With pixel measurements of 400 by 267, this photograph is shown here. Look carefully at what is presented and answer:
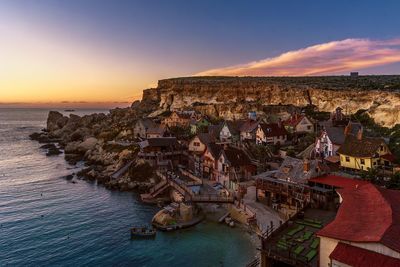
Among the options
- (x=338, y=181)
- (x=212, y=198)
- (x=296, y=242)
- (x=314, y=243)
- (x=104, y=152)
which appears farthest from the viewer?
(x=104, y=152)

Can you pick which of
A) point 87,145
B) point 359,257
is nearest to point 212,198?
point 359,257

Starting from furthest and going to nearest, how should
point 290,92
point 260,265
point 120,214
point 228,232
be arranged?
point 290,92 → point 120,214 → point 228,232 → point 260,265

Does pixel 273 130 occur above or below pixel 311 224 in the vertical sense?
above

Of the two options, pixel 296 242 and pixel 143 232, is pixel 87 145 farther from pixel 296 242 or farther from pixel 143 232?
pixel 296 242

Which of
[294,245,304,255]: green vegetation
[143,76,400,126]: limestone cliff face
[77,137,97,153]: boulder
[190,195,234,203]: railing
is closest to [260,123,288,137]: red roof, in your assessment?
[143,76,400,126]: limestone cliff face

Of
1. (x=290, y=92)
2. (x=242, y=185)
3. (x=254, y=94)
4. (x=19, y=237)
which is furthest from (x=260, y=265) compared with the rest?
(x=254, y=94)

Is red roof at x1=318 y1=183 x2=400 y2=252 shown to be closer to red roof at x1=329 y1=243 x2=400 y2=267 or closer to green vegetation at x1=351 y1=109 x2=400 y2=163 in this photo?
red roof at x1=329 y1=243 x2=400 y2=267

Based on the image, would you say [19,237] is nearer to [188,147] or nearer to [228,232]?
[228,232]
